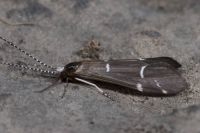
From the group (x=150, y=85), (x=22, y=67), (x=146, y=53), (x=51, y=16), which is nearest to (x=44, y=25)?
(x=51, y=16)

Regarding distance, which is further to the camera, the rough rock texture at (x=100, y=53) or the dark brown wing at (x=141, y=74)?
the dark brown wing at (x=141, y=74)

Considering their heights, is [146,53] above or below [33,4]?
below

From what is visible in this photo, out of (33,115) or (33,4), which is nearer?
(33,115)

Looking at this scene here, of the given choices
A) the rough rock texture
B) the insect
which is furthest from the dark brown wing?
the rough rock texture

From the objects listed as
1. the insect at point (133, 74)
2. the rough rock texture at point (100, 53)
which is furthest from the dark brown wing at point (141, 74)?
the rough rock texture at point (100, 53)

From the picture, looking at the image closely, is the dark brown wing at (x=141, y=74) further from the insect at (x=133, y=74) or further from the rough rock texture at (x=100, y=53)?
the rough rock texture at (x=100, y=53)

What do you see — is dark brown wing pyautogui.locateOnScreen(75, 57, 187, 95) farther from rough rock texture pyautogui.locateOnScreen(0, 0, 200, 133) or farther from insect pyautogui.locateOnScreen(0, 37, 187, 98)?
rough rock texture pyautogui.locateOnScreen(0, 0, 200, 133)

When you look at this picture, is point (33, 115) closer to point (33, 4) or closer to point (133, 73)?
point (133, 73)
